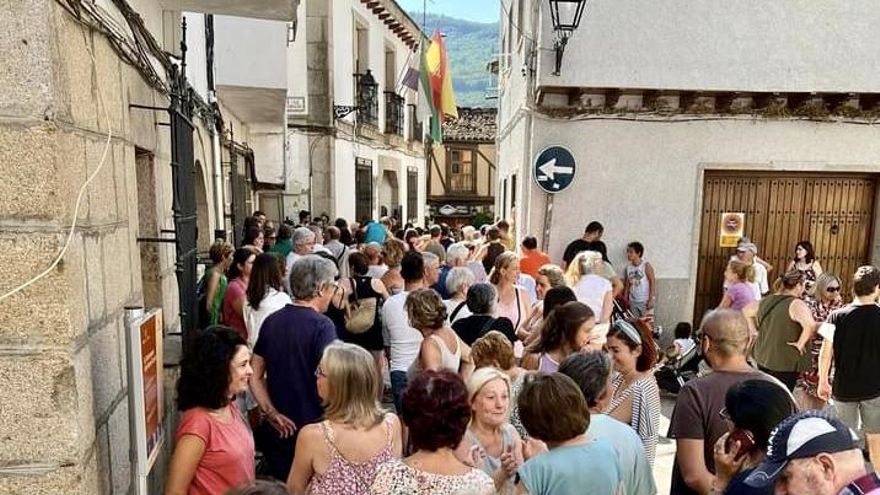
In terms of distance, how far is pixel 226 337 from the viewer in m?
2.46

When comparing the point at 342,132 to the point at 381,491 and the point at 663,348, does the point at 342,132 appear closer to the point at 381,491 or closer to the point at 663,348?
the point at 663,348

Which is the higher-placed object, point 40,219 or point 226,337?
point 40,219

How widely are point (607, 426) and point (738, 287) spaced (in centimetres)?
415

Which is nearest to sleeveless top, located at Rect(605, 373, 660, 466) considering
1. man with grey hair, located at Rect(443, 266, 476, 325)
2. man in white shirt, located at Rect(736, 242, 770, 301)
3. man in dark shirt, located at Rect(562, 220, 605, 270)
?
man with grey hair, located at Rect(443, 266, 476, 325)

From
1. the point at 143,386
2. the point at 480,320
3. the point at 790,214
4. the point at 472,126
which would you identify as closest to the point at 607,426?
the point at 480,320

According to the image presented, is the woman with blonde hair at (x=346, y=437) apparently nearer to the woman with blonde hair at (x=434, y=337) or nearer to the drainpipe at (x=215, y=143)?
the woman with blonde hair at (x=434, y=337)

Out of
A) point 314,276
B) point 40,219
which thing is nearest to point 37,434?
point 40,219

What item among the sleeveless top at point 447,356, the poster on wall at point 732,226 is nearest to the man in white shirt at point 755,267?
the poster on wall at point 732,226

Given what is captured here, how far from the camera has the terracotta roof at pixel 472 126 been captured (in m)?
30.4

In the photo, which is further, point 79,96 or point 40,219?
point 79,96

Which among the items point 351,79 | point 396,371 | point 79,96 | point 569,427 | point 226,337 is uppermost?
point 351,79

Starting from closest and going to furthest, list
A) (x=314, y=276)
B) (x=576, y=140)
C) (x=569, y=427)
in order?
(x=569, y=427) < (x=314, y=276) < (x=576, y=140)

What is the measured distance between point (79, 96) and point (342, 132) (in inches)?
500

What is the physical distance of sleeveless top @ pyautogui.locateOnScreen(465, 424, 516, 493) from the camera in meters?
2.43
